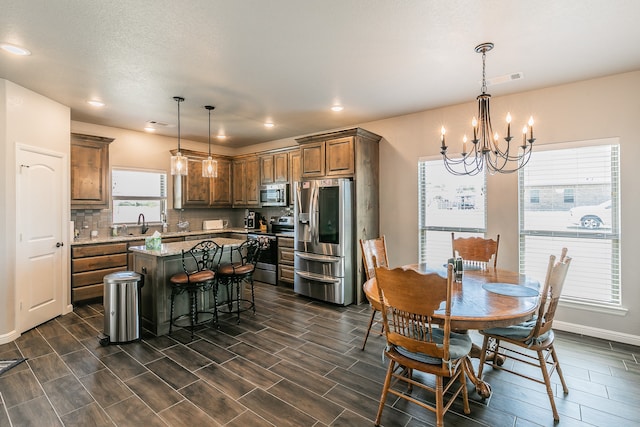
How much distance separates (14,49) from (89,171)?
2502 mm

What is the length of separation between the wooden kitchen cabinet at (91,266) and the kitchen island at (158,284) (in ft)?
4.62

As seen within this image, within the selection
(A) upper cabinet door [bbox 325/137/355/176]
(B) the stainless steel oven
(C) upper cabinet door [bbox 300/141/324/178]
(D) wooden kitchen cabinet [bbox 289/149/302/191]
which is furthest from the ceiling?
(B) the stainless steel oven

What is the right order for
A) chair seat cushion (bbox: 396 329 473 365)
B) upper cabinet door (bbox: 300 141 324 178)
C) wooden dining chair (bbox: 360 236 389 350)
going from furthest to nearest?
upper cabinet door (bbox: 300 141 324 178), wooden dining chair (bbox: 360 236 389 350), chair seat cushion (bbox: 396 329 473 365)

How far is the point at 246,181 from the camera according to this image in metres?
6.82

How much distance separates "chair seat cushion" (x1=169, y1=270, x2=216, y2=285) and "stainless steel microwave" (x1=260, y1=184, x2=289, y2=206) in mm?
2727

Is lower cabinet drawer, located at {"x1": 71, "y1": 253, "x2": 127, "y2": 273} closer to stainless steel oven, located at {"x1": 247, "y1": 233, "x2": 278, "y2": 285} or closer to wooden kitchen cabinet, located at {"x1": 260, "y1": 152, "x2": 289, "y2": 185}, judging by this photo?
stainless steel oven, located at {"x1": 247, "y1": 233, "x2": 278, "y2": 285}

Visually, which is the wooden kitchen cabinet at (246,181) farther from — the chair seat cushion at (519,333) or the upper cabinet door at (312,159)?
the chair seat cushion at (519,333)

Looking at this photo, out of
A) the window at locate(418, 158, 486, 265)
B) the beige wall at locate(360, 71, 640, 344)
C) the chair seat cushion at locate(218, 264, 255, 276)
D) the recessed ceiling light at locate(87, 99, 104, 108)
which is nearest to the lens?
the beige wall at locate(360, 71, 640, 344)

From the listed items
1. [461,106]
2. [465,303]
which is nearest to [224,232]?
[461,106]

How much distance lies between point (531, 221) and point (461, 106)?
1755mm

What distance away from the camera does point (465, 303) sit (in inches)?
83.4

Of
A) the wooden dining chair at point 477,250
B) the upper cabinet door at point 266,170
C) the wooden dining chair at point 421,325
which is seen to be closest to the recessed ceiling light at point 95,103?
the upper cabinet door at point 266,170

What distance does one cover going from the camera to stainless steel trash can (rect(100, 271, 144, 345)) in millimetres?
3299

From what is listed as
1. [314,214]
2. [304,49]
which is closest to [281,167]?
[314,214]
